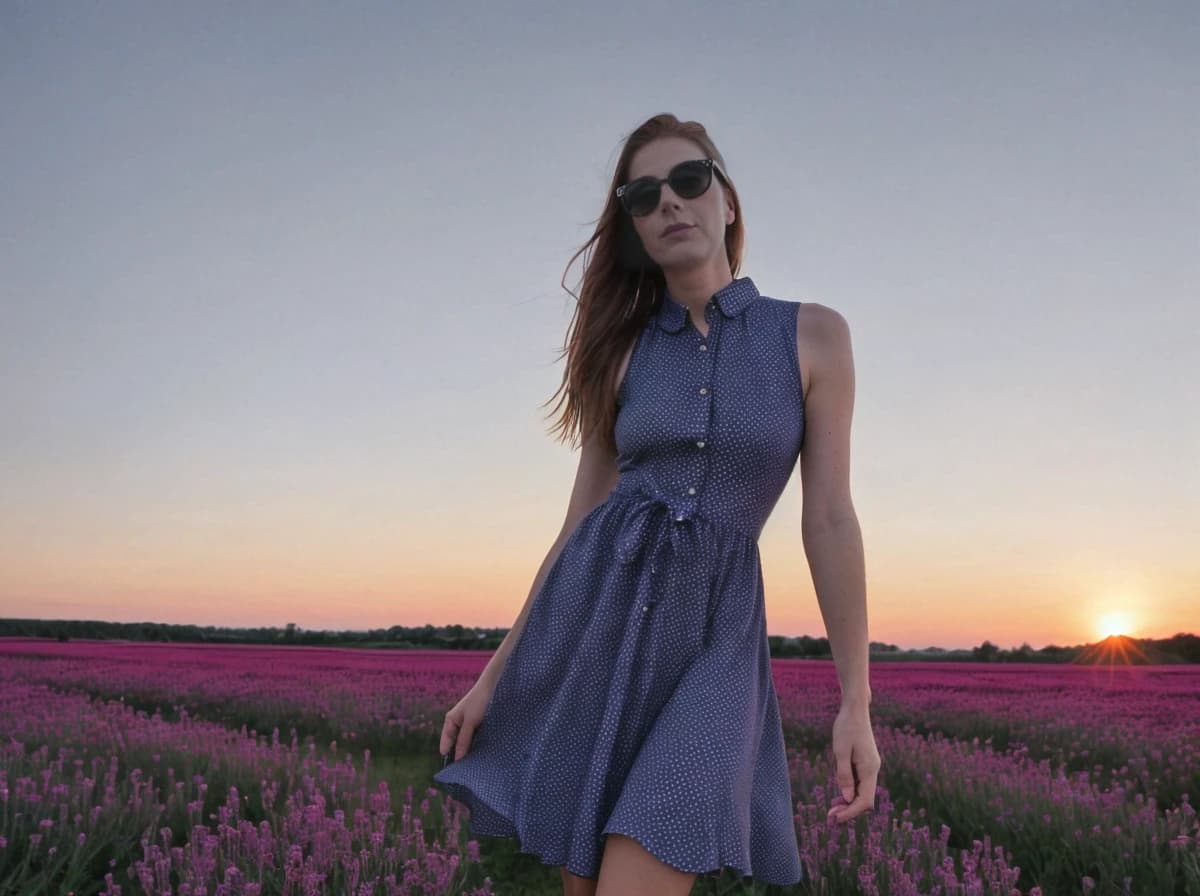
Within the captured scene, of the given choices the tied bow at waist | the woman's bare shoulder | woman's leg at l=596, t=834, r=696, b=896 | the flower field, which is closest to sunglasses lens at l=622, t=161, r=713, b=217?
the woman's bare shoulder

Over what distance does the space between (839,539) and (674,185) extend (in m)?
0.83

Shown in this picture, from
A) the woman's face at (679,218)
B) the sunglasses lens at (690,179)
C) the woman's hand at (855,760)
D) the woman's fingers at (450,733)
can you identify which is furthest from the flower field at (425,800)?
the sunglasses lens at (690,179)

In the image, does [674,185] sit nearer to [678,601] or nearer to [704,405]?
[704,405]

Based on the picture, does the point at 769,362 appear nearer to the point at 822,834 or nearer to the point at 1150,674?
the point at 822,834

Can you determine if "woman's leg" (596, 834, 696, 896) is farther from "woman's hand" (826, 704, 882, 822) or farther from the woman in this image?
"woman's hand" (826, 704, 882, 822)

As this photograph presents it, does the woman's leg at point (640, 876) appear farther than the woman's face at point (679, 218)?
No

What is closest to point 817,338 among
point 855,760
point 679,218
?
point 679,218

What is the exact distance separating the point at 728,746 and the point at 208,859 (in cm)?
213

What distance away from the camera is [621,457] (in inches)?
88.3

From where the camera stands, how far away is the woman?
5.85ft

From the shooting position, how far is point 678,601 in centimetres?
199

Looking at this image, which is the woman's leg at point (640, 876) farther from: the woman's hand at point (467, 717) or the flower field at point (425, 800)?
the flower field at point (425, 800)

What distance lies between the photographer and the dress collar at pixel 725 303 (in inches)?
89.4

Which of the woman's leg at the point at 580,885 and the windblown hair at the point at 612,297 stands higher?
the windblown hair at the point at 612,297
